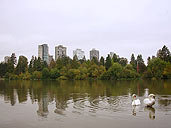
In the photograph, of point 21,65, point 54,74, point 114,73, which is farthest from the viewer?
point 21,65

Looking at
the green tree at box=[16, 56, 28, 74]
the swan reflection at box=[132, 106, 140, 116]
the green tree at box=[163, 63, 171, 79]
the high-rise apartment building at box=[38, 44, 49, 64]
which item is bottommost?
the swan reflection at box=[132, 106, 140, 116]

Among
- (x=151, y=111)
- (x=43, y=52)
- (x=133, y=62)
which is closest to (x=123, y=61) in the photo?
(x=133, y=62)

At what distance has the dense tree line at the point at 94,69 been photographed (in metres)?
77.8

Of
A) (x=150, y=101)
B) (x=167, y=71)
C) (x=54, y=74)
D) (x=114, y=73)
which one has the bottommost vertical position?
(x=150, y=101)

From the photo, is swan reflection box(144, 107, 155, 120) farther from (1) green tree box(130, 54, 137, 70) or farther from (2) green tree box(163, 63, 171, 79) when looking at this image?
(1) green tree box(130, 54, 137, 70)

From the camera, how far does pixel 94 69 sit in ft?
293

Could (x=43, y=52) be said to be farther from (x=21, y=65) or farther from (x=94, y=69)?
(x=94, y=69)

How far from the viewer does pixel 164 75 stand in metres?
75.3

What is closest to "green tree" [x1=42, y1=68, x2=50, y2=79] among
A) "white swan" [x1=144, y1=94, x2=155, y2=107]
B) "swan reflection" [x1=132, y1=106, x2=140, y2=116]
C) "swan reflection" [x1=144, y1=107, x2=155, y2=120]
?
"swan reflection" [x1=132, y1=106, x2=140, y2=116]

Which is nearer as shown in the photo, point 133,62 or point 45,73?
point 45,73

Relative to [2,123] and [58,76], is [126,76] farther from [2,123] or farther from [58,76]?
[2,123]

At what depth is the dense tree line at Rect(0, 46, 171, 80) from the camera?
77.8 m

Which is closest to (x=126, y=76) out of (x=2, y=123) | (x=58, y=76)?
(x=58, y=76)

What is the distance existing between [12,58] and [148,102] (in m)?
120
